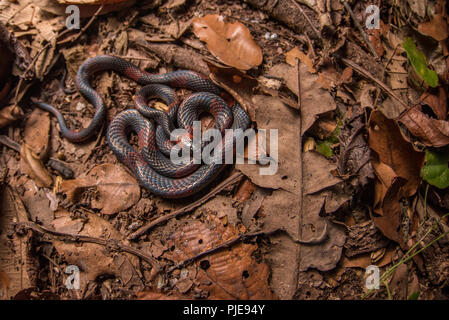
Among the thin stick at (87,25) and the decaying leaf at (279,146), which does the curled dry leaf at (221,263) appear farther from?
the thin stick at (87,25)

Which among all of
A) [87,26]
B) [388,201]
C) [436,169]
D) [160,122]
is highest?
[87,26]

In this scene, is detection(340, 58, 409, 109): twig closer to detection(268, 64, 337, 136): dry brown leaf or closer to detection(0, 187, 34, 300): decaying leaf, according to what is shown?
detection(268, 64, 337, 136): dry brown leaf

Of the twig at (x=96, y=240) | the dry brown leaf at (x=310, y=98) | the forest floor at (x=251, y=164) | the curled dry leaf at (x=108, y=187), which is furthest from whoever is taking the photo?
the curled dry leaf at (x=108, y=187)

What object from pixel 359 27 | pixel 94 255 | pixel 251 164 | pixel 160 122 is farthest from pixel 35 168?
pixel 359 27

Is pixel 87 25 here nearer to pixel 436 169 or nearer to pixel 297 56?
pixel 297 56

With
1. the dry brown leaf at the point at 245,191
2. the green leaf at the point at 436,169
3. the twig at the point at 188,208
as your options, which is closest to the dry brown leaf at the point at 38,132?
the twig at the point at 188,208
